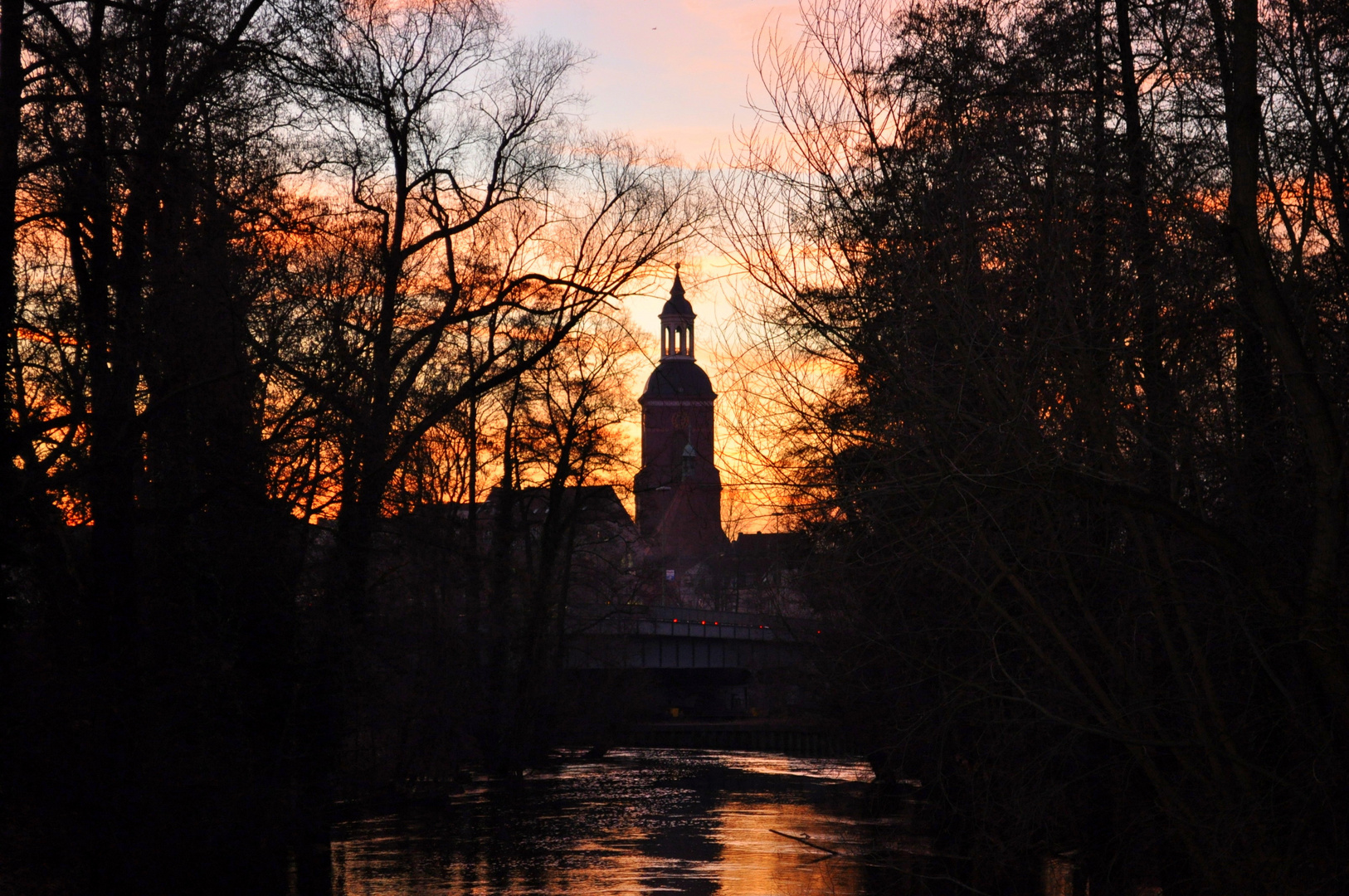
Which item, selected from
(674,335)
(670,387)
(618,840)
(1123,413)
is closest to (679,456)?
(670,387)

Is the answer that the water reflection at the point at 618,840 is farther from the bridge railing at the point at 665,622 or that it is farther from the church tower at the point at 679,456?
the bridge railing at the point at 665,622

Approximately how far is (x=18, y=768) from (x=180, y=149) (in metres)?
7.15

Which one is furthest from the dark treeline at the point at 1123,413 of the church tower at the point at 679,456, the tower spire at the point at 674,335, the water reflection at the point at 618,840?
the tower spire at the point at 674,335

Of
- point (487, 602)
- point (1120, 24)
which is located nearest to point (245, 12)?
point (1120, 24)

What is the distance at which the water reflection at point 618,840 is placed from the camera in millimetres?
20453

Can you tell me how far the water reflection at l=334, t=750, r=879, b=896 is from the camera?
20.5 m

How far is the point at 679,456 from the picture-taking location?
43250mm

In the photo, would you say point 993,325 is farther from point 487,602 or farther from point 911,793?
point 487,602

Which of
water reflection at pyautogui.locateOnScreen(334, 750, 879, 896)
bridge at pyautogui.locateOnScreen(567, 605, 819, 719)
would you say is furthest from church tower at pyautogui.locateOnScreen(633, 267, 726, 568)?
water reflection at pyautogui.locateOnScreen(334, 750, 879, 896)

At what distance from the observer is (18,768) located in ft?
47.7

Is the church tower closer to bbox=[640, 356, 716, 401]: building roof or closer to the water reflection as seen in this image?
bbox=[640, 356, 716, 401]: building roof

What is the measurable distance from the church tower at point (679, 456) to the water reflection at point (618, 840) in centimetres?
416

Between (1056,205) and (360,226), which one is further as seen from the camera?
(360,226)

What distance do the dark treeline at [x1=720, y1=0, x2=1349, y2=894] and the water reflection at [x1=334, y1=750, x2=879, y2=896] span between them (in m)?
3.31
